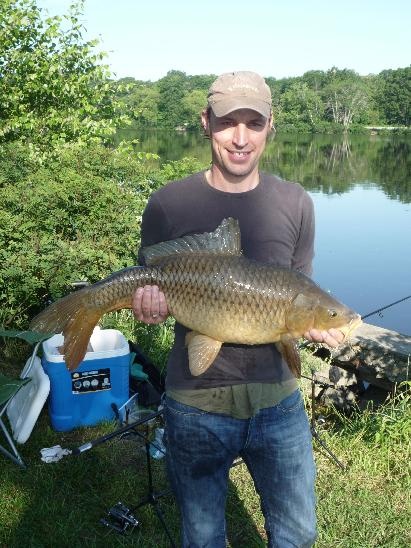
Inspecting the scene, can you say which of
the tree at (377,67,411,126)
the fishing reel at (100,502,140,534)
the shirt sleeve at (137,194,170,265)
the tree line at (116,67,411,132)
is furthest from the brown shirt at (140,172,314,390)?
the tree at (377,67,411,126)

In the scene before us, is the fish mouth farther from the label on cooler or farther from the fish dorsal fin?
the label on cooler

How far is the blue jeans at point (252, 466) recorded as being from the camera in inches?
71.4

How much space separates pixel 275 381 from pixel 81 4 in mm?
6977

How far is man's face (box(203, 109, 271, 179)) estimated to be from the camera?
5.93 feet

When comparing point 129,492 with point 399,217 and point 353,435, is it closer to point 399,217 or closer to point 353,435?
point 353,435

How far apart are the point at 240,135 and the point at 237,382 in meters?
0.77

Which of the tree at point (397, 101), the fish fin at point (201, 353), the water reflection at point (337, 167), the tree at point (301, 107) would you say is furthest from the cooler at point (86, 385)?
the tree at point (397, 101)

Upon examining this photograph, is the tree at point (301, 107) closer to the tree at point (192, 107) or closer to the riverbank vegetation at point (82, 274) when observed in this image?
the tree at point (192, 107)

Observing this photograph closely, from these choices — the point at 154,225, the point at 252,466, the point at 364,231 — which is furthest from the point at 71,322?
the point at 364,231

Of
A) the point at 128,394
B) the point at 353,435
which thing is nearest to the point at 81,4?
the point at 128,394

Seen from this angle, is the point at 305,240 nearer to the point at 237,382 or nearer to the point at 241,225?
the point at 241,225

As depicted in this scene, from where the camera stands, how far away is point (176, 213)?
1.86m

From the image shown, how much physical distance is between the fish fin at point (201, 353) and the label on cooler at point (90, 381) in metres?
2.09

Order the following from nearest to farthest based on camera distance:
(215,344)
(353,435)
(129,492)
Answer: (215,344), (129,492), (353,435)
